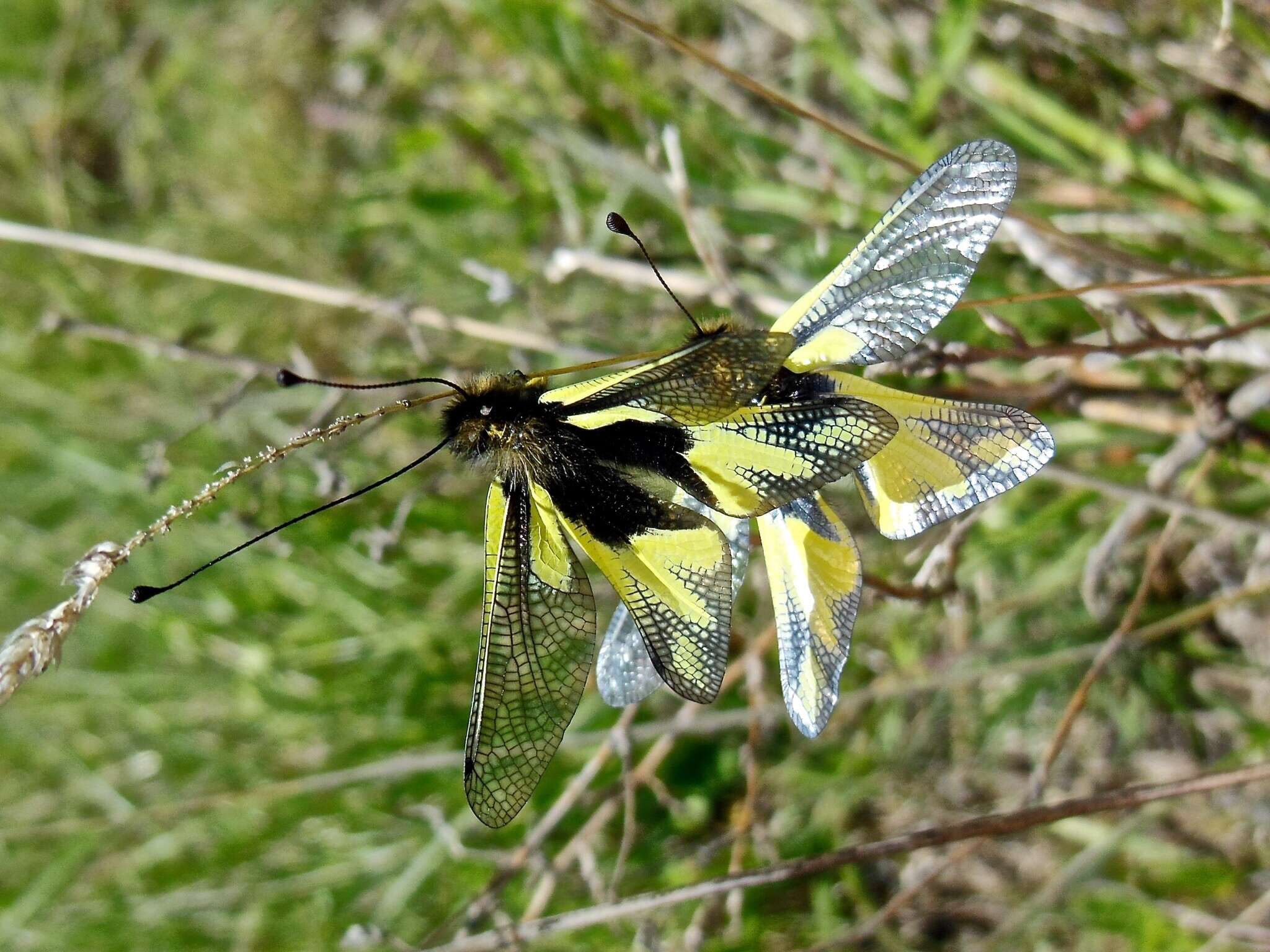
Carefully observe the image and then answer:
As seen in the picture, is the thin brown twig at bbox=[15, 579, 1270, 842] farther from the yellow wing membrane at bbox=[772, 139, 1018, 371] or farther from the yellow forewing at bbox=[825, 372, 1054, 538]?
the yellow wing membrane at bbox=[772, 139, 1018, 371]

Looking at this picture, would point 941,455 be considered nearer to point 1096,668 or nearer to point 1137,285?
point 1137,285

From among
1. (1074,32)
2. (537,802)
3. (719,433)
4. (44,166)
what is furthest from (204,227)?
(719,433)

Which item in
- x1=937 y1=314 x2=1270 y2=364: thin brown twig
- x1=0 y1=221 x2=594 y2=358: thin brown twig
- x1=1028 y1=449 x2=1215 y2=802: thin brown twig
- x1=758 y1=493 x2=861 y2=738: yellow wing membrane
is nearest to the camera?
x1=758 y1=493 x2=861 y2=738: yellow wing membrane

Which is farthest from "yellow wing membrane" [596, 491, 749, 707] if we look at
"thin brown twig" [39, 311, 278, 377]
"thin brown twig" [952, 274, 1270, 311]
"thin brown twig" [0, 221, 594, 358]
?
"thin brown twig" [39, 311, 278, 377]

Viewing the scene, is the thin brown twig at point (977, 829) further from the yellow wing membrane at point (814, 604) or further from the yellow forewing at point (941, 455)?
the yellow forewing at point (941, 455)

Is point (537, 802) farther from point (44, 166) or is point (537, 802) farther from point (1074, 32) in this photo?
point (44, 166)

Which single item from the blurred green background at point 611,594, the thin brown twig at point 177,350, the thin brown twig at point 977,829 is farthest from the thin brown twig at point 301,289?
the thin brown twig at point 977,829

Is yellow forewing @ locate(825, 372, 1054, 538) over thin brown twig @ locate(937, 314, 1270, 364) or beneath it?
beneath
